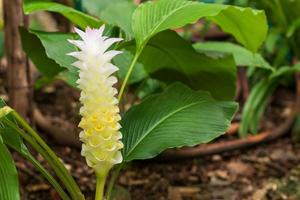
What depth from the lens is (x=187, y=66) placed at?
4.95 feet

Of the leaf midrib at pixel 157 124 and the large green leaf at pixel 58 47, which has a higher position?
the large green leaf at pixel 58 47

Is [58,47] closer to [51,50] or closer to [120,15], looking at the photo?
[51,50]

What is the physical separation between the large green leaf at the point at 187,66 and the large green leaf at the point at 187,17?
4.7 inches

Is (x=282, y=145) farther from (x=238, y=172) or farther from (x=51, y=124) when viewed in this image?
(x=51, y=124)

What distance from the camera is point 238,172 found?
6.09 ft

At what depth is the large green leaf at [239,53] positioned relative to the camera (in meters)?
1.59

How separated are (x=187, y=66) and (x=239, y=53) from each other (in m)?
0.23

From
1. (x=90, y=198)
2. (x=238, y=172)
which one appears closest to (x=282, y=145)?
(x=238, y=172)

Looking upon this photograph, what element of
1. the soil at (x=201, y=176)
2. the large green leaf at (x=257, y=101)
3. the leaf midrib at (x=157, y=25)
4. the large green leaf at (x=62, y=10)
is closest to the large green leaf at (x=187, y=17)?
the leaf midrib at (x=157, y=25)

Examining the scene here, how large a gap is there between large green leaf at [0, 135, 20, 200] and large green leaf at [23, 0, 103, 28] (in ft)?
1.09

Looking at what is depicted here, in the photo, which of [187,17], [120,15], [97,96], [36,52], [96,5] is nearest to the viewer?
[97,96]

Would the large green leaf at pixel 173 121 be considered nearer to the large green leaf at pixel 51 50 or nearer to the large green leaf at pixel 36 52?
the large green leaf at pixel 51 50

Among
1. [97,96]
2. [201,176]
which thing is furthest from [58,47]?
[201,176]

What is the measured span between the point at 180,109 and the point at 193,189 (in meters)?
0.48
